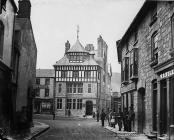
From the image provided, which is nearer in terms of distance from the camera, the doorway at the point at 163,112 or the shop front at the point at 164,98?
the shop front at the point at 164,98

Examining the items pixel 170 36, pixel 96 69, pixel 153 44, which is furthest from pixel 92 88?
pixel 170 36

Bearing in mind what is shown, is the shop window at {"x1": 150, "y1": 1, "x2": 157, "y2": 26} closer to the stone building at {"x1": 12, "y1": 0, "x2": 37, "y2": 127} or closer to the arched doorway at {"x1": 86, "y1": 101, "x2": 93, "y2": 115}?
the stone building at {"x1": 12, "y1": 0, "x2": 37, "y2": 127}

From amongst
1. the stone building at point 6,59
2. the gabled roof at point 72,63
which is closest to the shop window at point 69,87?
the gabled roof at point 72,63

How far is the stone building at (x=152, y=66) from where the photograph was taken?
42.0 feet

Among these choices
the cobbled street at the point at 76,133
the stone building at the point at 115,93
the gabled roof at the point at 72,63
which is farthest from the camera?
the stone building at the point at 115,93

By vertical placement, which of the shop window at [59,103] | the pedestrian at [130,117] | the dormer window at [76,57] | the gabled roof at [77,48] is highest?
the gabled roof at [77,48]

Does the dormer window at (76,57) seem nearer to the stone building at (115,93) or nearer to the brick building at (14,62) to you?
the stone building at (115,93)

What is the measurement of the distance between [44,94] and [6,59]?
4278cm

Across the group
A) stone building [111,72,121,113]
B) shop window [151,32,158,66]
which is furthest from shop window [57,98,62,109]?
shop window [151,32,158,66]

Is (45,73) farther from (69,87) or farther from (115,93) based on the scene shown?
(115,93)

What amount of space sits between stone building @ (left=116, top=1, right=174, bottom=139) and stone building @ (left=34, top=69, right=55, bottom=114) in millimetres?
36933

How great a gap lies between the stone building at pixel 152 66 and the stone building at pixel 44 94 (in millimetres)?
36933

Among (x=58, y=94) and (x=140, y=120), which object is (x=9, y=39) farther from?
(x=58, y=94)

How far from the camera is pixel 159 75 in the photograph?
46.4 ft
